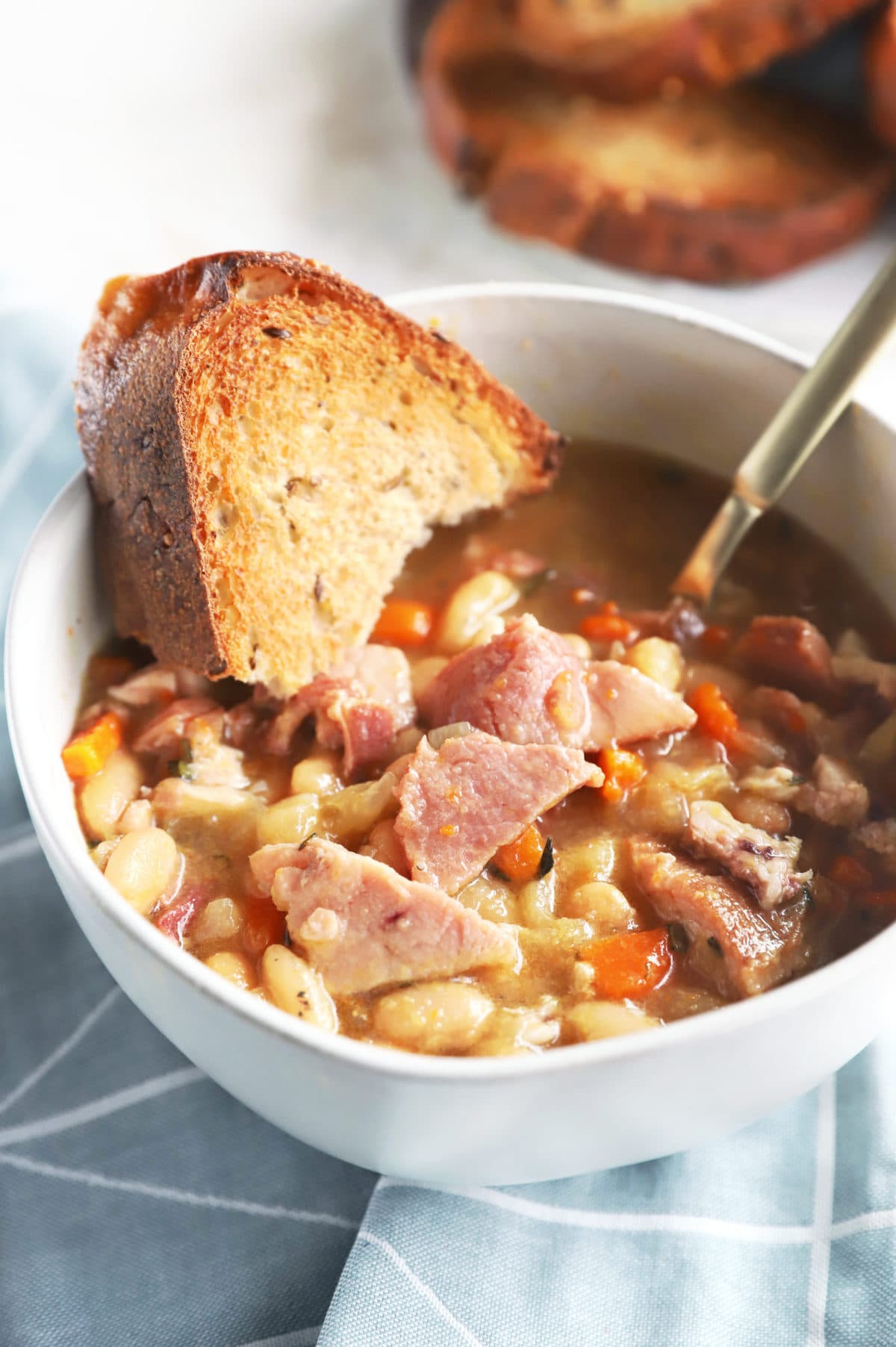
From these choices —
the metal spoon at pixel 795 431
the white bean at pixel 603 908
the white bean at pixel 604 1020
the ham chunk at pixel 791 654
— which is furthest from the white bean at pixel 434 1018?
the metal spoon at pixel 795 431

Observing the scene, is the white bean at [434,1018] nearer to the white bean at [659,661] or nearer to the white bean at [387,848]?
the white bean at [387,848]

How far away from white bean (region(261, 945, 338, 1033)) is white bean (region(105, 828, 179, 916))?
208 millimetres

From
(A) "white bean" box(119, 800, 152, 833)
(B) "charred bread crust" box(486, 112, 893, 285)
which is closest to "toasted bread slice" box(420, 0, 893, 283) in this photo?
(B) "charred bread crust" box(486, 112, 893, 285)

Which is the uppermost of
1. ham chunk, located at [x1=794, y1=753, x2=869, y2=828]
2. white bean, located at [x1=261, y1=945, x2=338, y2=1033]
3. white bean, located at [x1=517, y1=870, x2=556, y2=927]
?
ham chunk, located at [x1=794, y1=753, x2=869, y2=828]

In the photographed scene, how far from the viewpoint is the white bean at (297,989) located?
5.62 ft

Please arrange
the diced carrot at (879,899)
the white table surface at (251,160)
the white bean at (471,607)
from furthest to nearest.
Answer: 1. the white table surface at (251,160)
2. the white bean at (471,607)
3. the diced carrot at (879,899)

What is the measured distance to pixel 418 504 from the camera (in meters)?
A: 2.41

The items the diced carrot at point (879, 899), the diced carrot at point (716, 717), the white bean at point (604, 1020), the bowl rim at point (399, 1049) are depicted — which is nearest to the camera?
the bowl rim at point (399, 1049)

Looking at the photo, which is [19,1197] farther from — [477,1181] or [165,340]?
[165,340]

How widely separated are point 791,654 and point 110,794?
115cm

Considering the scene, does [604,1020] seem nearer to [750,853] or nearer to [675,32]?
[750,853]

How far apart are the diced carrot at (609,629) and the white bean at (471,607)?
0.49 feet

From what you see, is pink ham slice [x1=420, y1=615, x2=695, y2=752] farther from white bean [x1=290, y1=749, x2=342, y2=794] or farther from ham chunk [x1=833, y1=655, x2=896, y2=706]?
ham chunk [x1=833, y1=655, x2=896, y2=706]

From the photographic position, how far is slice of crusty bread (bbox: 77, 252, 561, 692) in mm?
1946
